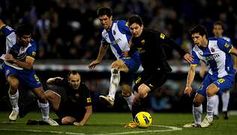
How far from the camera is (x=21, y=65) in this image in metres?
12.7

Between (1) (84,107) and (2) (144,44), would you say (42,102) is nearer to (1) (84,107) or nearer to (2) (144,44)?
(1) (84,107)

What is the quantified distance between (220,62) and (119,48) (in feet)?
7.14

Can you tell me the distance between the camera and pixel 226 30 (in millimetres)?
22500

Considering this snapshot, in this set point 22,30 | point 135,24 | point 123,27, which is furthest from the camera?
point 123,27

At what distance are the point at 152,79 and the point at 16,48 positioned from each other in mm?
2757

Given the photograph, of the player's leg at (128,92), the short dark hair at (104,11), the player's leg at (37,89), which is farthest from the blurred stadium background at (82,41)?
the short dark hair at (104,11)

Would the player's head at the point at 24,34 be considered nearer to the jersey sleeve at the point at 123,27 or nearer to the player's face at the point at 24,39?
the player's face at the point at 24,39

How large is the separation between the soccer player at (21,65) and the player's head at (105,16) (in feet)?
4.70

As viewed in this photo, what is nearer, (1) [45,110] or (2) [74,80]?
(2) [74,80]

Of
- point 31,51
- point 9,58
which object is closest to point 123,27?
point 31,51

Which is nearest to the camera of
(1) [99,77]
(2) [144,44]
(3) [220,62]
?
(2) [144,44]

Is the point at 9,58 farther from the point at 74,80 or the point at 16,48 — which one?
the point at 74,80

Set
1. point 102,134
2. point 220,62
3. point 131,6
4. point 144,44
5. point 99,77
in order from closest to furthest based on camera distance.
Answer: point 102,134 → point 144,44 → point 220,62 → point 99,77 → point 131,6

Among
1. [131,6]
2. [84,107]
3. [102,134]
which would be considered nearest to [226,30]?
[131,6]
